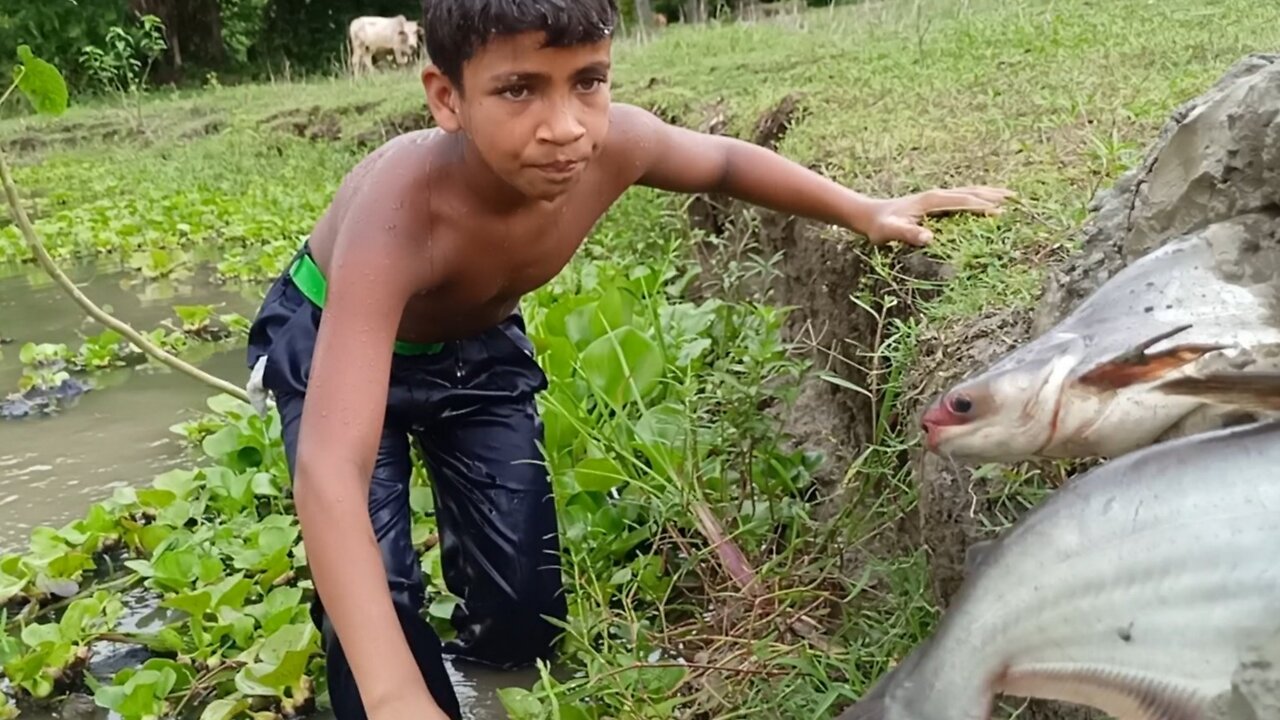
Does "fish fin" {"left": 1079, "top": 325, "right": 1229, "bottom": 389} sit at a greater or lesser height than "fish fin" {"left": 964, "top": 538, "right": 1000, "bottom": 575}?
greater

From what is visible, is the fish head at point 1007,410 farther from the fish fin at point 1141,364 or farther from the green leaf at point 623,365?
the green leaf at point 623,365

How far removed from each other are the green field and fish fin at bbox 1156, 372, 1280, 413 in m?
0.64

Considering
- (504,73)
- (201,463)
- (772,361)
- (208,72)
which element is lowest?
(208,72)

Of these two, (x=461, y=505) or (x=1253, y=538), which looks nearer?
(x=1253, y=538)

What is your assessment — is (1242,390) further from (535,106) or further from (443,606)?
(443,606)

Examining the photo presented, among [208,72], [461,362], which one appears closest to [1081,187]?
[461,362]

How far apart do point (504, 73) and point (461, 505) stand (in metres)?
1.04

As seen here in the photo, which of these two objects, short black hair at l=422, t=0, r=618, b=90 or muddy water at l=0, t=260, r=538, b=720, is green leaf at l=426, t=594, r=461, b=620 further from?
short black hair at l=422, t=0, r=618, b=90

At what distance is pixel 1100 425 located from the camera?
1.23m

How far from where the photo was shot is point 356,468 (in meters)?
1.82

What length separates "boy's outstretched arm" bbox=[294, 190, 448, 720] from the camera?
172 cm

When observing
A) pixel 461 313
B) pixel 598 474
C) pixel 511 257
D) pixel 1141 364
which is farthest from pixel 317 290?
pixel 1141 364

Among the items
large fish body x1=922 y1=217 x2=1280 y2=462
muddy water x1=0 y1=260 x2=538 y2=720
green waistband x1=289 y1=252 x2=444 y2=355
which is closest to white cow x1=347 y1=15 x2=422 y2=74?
muddy water x1=0 y1=260 x2=538 y2=720

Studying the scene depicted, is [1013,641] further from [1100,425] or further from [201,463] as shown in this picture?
[201,463]
